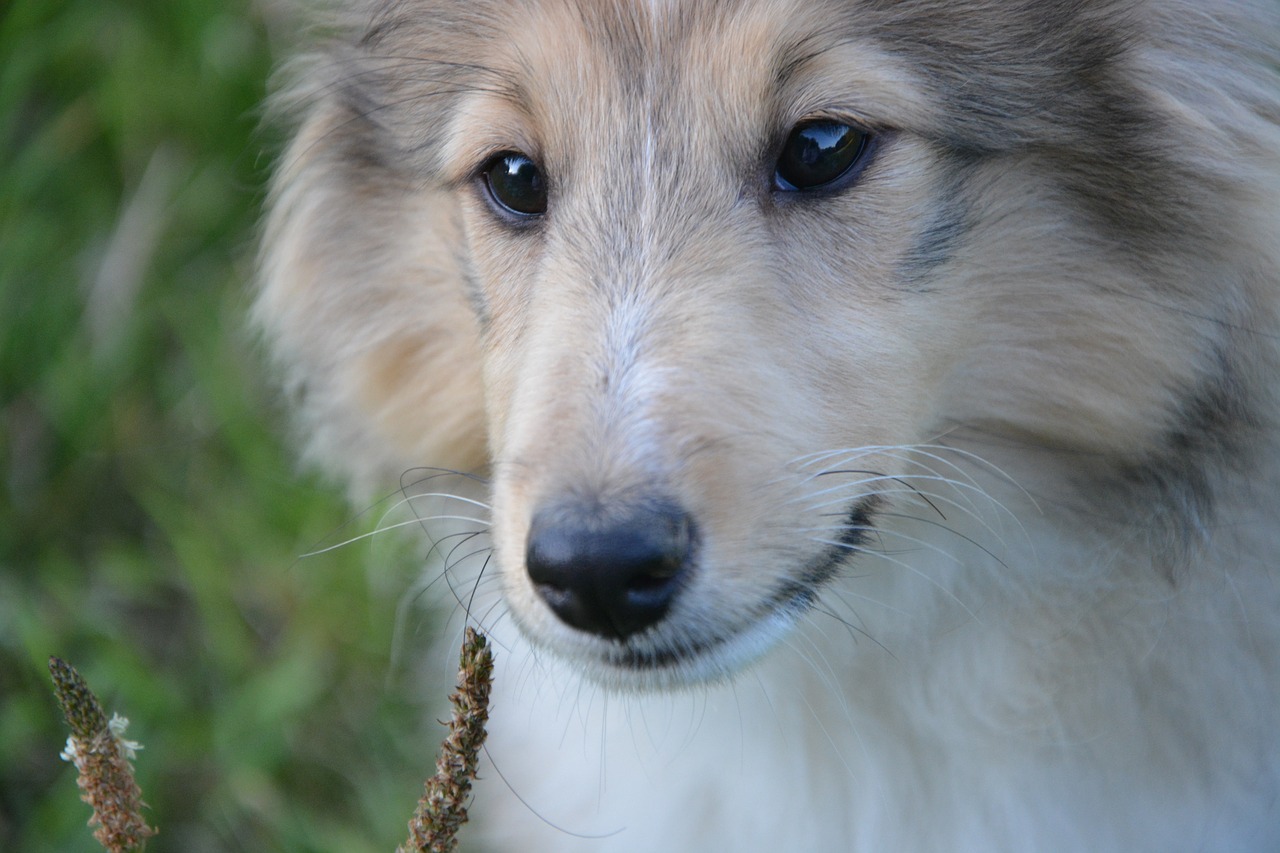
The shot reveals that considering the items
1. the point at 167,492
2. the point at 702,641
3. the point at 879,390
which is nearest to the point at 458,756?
the point at 702,641

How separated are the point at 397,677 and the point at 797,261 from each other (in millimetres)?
2274

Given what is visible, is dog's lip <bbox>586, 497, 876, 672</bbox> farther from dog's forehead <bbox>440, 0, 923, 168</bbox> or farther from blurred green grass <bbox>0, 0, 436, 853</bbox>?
blurred green grass <bbox>0, 0, 436, 853</bbox>

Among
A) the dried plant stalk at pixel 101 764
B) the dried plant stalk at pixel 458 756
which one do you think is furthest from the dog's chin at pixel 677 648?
the dried plant stalk at pixel 101 764

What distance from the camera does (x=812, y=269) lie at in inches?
91.2

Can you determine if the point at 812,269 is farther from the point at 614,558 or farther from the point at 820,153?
the point at 614,558

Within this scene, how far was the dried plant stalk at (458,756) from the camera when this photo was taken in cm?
182

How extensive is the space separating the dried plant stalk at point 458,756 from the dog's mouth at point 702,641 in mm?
327

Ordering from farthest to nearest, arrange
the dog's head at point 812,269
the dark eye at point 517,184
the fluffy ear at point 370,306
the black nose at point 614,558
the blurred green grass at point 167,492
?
the blurred green grass at point 167,492 → the fluffy ear at point 370,306 → the dark eye at point 517,184 → the dog's head at point 812,269 → the black nose at point 614,558

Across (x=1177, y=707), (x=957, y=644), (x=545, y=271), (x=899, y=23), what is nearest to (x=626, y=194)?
(x=545, y=271)

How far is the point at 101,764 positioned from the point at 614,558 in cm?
81

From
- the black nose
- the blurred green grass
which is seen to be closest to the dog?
the black nose

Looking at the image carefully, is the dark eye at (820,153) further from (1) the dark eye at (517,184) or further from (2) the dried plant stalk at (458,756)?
(2) the dried plant stalk at (458,756)

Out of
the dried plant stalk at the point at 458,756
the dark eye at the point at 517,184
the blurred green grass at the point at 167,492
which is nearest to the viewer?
the dried plant stalk at the point at 458,756

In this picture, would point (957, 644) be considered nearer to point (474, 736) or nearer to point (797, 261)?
point (797, 261)
